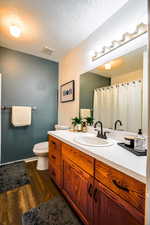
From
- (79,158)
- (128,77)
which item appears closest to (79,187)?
(79,158)

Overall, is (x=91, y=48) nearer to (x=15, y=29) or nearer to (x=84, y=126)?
(x=15, y=29)

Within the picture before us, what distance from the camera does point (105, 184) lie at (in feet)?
2.63

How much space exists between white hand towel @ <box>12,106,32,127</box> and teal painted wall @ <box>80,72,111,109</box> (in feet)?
3.93

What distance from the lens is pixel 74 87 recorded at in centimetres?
222

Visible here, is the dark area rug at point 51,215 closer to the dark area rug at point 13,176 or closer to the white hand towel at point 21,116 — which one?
the dark area rug at point 13,176

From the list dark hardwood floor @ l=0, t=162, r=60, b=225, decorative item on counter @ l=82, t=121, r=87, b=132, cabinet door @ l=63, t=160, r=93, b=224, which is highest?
decorative item on counter @ l=82, t=121, r=87, b=132

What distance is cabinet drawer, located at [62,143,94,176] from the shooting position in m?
0.93

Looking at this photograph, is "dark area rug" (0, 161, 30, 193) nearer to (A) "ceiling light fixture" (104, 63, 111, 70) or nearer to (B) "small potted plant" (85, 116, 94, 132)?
(B) "small potted plant" (85, 116, 94, 132)

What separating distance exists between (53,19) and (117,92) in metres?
1.37

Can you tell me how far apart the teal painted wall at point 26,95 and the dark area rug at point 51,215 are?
1.40 metres

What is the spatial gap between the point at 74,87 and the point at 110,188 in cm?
181

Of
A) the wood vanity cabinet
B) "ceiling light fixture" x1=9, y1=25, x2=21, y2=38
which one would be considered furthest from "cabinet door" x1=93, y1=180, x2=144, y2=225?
"ceiling light fixture" x1=9, y1=25, x2=21, y2=38

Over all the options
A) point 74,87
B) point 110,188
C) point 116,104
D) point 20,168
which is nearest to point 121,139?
point 116,104

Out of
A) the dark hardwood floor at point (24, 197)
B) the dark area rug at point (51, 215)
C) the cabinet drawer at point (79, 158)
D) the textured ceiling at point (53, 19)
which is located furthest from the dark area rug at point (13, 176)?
the textured ceiling at point (53, 19)
